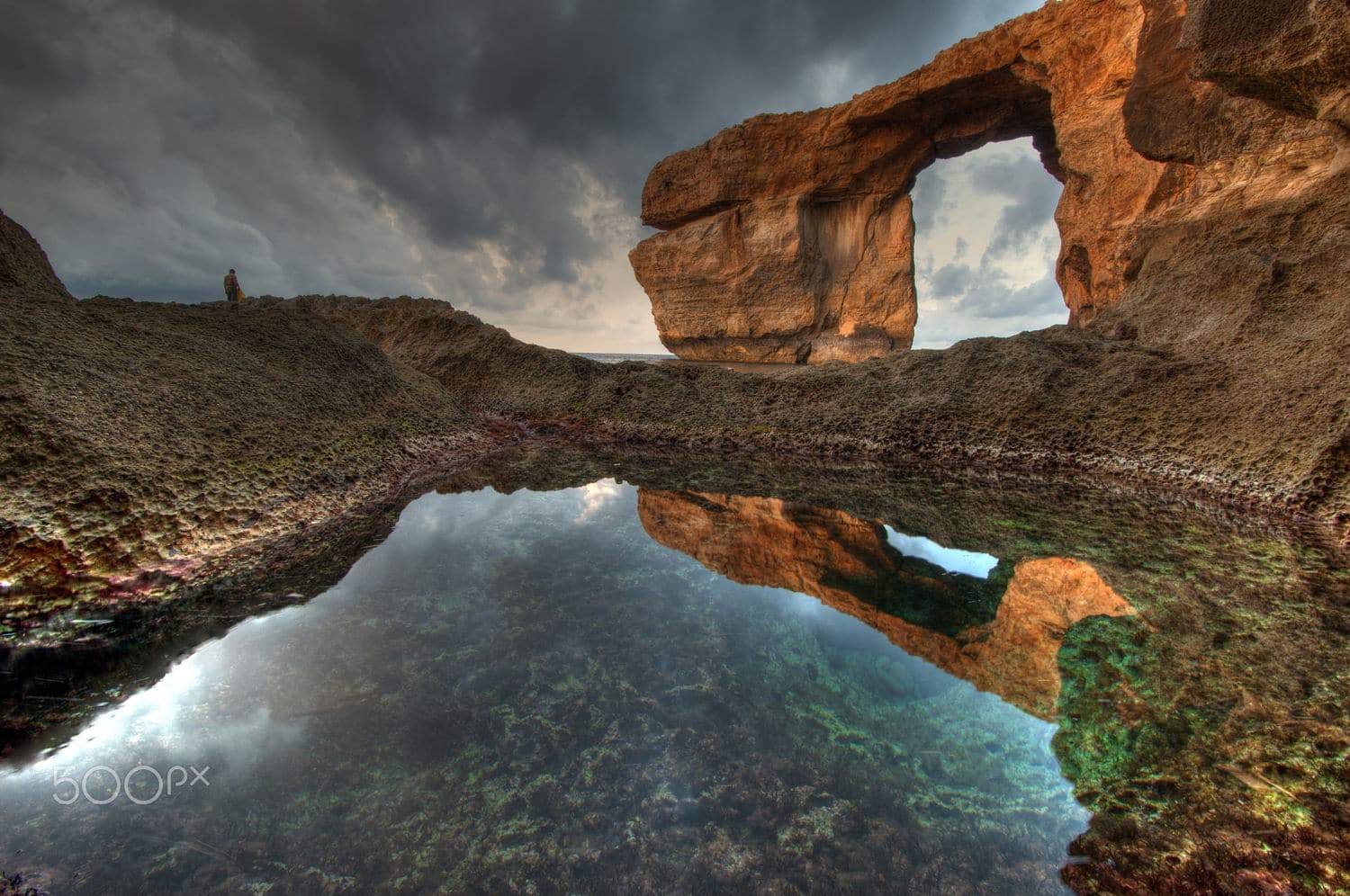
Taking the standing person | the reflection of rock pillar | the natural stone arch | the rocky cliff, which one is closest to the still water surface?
the reflection of rock pillar

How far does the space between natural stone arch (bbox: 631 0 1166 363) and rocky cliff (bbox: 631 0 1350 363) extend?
5cm

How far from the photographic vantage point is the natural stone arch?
11633mm

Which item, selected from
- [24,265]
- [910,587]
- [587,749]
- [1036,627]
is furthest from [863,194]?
[587,749]

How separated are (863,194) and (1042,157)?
5317mm

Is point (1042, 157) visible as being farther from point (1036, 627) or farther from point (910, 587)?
point (1036, 627)

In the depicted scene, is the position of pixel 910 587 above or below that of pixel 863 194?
below

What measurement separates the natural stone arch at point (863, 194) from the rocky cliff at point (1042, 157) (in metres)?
0.05

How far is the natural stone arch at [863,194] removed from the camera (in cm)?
1163

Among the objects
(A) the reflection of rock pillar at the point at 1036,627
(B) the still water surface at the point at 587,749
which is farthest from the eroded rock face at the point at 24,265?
(A) the reflection of rock pillar at the point at 1036,627

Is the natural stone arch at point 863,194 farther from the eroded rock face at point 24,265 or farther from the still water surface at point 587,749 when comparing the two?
the eroded rock face at point 24,265

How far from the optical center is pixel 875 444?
7789mm

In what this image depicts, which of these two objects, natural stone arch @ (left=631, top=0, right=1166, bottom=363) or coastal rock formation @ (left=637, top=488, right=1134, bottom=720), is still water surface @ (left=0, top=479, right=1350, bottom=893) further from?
natural stone arch @ (left=631, top=0, right=1166, bottom=363)

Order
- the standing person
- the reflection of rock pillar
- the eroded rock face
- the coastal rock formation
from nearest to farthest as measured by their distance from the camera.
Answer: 1. the reflection of rock pillar
2. the coastal rock formation
3. the eroded rock face
4. the standing person

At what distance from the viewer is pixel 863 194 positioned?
18844 mm
